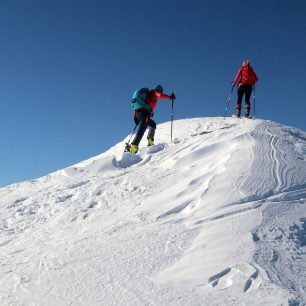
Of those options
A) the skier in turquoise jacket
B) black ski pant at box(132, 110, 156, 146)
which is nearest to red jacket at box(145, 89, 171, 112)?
the skier in turquoise jacket

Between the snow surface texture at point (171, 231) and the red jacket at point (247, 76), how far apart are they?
12.0ft

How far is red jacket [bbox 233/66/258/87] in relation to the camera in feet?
43.5

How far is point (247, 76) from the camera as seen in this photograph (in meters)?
13.3

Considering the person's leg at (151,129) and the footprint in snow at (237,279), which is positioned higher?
the person's leg at (151,129)

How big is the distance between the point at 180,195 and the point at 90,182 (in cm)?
273

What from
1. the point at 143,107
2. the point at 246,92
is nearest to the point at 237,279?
the point at 143,107

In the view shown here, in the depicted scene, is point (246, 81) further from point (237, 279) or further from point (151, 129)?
point (237, 279)

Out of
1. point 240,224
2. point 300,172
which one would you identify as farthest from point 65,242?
point 300,172

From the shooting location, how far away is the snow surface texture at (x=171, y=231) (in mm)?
4574

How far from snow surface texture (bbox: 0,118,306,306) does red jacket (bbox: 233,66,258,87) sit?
3672mm

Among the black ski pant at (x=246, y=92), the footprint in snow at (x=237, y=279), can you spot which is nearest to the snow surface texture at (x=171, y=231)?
the footprint in snow at (x=237, y=279)

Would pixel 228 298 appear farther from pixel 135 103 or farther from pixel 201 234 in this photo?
pixel 135 103

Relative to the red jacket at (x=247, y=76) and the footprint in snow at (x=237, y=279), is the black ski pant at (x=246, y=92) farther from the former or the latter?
the footprint in snow at (x=237, y=279)

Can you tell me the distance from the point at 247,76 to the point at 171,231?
850cm
